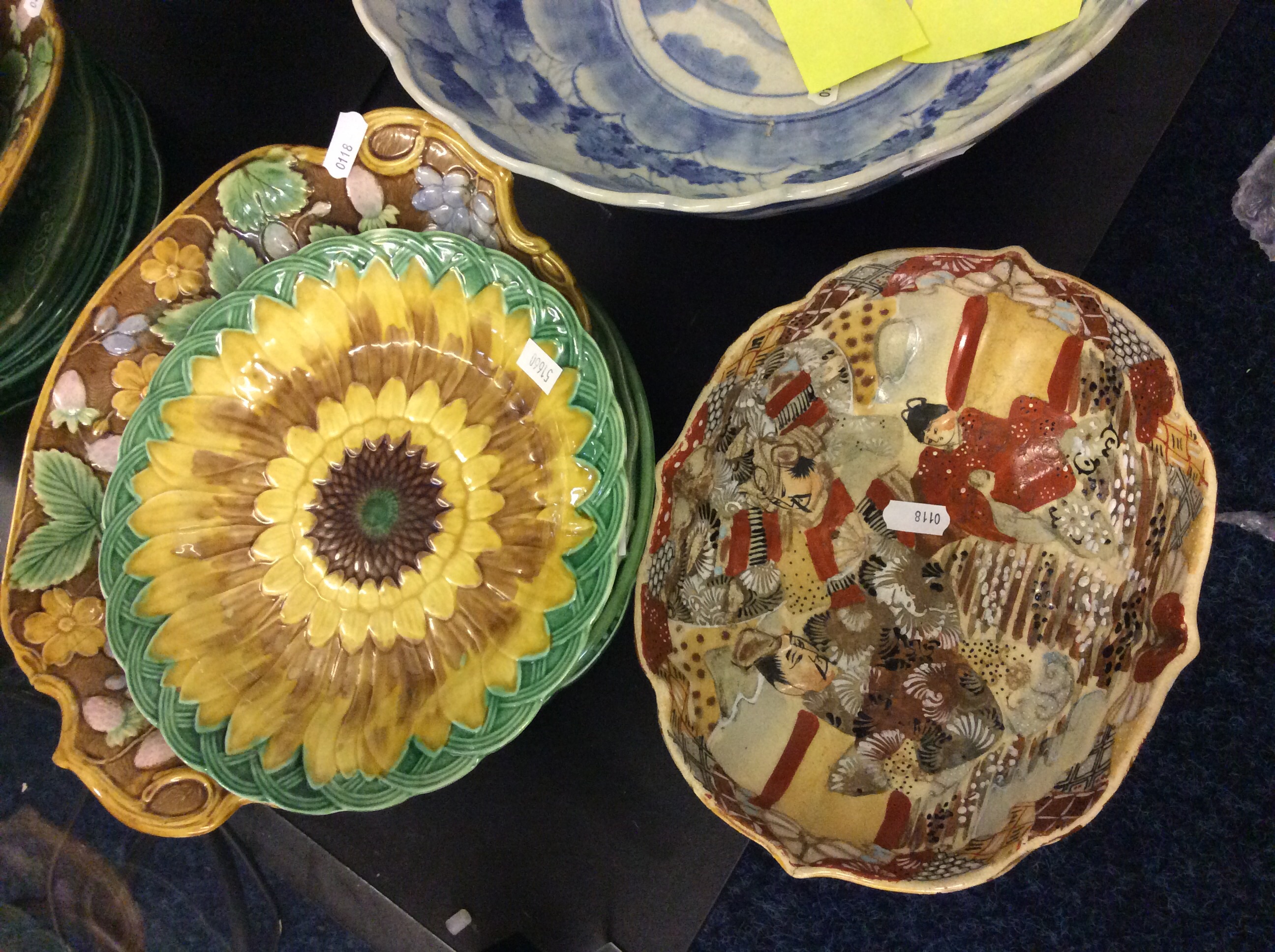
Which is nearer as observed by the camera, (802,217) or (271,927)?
(802,217)

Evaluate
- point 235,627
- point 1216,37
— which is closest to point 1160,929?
point 1216,37

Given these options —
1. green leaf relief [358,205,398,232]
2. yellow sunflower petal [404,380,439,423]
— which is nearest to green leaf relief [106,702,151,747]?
yellow sunflower petal [404,380,439,423]

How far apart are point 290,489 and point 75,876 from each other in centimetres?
48

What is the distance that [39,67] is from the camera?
0.63m

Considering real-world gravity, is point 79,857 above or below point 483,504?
below

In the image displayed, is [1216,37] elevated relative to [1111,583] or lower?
elevated

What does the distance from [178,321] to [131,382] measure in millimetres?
67

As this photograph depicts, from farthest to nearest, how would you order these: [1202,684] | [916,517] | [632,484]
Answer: [1202,684], [916,517], [632,484]

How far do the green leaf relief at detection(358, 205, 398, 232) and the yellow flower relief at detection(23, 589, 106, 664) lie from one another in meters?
0.40

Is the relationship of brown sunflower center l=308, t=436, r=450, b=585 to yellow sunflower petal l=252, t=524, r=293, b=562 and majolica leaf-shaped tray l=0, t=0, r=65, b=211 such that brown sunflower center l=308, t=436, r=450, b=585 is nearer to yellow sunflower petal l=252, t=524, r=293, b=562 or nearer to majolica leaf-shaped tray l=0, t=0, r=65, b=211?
yellow sunflower petal l=252, t=524, r=293, b=562

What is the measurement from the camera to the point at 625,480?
0.61 meters

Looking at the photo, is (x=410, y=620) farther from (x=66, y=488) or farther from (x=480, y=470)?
(x=66, y=488)

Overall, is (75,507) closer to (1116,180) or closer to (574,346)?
(574,346)

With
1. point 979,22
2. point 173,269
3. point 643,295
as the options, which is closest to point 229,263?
point 173,269
